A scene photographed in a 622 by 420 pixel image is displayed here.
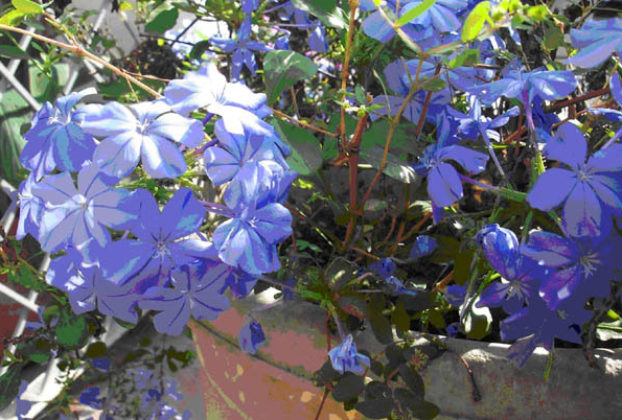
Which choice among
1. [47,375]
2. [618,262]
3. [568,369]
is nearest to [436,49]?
[618,262]

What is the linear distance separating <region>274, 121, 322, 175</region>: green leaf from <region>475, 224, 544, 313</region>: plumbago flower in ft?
0.45

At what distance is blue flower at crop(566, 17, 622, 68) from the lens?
365 millimetres

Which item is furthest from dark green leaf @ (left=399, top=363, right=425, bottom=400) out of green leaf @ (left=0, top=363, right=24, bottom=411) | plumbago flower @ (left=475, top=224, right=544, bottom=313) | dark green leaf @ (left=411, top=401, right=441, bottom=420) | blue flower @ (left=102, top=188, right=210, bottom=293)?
green leaf @ (left=0, top=363, right=24, bottom=411)

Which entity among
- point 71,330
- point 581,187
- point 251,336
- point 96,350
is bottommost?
point 96,350

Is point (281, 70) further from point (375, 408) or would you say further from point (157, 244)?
point (375, 408)

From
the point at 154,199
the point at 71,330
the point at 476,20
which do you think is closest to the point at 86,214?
the point at 154,199

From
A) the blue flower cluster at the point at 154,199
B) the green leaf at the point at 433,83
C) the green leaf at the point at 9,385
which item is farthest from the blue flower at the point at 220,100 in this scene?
the green leaf at the point at 9,385

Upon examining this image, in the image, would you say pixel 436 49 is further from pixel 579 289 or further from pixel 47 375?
pixel 47 375

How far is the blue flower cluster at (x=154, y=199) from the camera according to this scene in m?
0.38

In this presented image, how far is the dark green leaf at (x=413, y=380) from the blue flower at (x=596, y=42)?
283 millimetres

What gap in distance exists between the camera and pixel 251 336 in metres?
0.58

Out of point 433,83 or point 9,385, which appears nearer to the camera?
point 433,83

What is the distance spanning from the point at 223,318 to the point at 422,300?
221 mm

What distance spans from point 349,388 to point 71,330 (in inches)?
14.7
